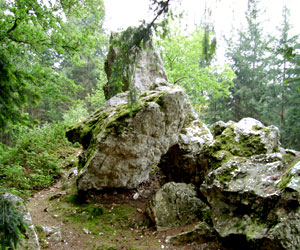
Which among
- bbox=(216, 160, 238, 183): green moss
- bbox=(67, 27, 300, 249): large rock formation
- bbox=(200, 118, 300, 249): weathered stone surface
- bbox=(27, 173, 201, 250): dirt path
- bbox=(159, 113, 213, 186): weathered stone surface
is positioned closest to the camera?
bbox=(200, 118, 300, 249): weathered stone surface

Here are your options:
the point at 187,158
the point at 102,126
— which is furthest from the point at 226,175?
the point at 102,126

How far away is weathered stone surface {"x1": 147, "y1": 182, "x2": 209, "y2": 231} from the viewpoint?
5.27m

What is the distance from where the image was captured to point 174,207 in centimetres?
545

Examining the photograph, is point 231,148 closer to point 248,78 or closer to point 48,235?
point 48,235

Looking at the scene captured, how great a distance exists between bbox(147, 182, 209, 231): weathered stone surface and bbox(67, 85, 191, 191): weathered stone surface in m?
1.12

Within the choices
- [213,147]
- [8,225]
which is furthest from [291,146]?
[8,225]

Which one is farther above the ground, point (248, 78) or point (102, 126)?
point (248, 78)

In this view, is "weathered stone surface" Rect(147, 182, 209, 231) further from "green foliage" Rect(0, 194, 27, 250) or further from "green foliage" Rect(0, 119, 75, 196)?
"green foliage" Rect(0, 119, 75, 196)

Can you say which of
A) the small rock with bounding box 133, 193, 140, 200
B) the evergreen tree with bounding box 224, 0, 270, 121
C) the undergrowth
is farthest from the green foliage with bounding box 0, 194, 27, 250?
the evergreen tree with bounding box 224, 0, 270, 121

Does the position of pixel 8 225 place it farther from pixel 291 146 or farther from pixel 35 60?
pixel 291 146

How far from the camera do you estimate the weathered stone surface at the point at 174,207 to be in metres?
5.27

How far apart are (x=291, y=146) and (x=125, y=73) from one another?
18.4 m

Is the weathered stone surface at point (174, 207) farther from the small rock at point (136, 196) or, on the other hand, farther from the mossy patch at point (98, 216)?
the small rock at point (136, 196)

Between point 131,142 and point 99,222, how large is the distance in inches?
86.7
